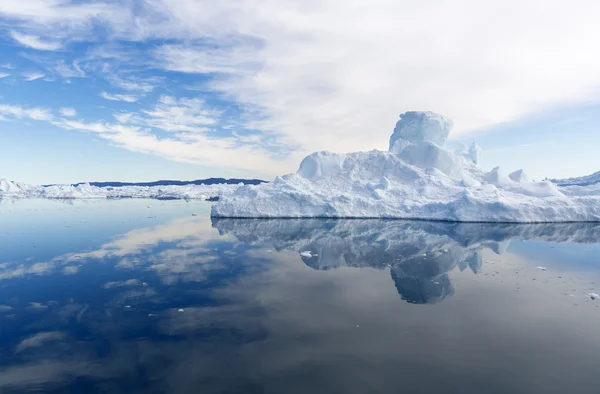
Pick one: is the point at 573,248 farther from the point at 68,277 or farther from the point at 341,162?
the point at 341,162

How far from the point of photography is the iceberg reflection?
39.4ft

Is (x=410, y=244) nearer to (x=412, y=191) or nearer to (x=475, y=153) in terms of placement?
(x=412, y=191)

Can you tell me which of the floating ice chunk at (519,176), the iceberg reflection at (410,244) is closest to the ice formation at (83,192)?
the floating ice chunk at (519,176)

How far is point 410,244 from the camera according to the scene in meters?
18.8

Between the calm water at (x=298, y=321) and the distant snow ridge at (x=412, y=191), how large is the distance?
48.1 ft

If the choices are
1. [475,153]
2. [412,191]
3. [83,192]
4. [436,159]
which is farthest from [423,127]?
[83,192]

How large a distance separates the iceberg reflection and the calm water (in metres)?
0.16

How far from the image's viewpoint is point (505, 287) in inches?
434

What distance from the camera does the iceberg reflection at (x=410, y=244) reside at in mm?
12021

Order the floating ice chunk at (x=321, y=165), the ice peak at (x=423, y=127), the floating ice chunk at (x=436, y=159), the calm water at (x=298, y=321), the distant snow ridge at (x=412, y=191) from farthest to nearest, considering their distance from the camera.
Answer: the ice peak at (x=423, y=127), the floating ice chunk at (x=436, y=159), the floating ice chunk at (x=321, y=165), the distant snow ridge at (x=412, y=191), the calm water at (x=298, y=321)

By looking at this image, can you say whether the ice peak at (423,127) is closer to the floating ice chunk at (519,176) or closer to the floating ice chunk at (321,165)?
the floating ice chunk at (519,176)

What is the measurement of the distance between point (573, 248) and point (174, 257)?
2039 centimetres

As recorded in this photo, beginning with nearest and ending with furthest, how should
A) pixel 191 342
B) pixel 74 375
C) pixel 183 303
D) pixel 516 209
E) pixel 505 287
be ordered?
pixel 74 375 < pixel 191 342 < pixel 183 303 < pixel 505 287 < pixel 516 209

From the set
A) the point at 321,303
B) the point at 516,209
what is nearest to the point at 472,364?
the point at 321,303
